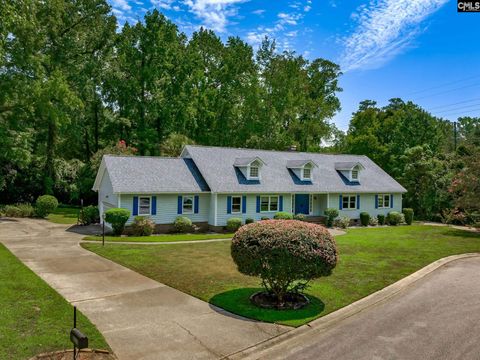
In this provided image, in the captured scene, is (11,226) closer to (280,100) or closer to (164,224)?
(164,224)

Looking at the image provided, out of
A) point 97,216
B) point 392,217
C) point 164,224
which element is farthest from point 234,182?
point 392,217

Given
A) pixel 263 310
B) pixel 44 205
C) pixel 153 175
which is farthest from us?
pixel 44 205

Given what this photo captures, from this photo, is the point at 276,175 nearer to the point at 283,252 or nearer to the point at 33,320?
the point at 283,252

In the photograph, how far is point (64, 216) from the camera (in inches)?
1318

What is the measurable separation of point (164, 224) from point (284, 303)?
17.1 m

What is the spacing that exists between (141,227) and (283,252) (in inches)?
654

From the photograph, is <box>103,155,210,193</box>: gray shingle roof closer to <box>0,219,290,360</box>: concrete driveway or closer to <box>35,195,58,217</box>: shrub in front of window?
<box>35,195,58,217</box>: shrub in front of window

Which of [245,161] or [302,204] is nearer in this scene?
[245,161]

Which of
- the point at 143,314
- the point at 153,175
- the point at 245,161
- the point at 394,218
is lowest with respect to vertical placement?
the point at 143,314

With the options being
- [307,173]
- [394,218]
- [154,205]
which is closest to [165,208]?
[154,205]

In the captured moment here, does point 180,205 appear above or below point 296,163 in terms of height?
below

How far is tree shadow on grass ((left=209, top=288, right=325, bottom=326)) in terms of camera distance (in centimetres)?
1000

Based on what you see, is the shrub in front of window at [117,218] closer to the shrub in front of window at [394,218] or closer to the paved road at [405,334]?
the paved road at [405,334]

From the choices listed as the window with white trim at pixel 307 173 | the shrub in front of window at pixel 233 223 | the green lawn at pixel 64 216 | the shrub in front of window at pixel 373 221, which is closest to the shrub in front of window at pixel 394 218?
the shrub in front of window at pixel 373 221
